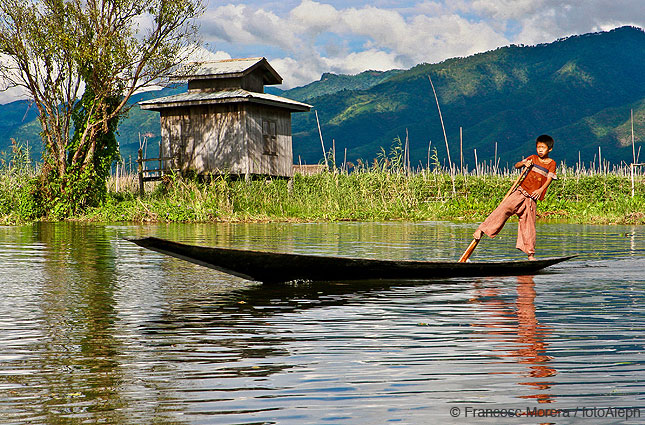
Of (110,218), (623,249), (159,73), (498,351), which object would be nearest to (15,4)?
(159,73)

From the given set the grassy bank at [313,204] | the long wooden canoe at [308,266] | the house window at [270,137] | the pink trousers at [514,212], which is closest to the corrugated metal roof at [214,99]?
the house window at [270,137]

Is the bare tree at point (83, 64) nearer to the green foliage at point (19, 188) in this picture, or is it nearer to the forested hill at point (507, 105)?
the green foliage at point (19, 188)

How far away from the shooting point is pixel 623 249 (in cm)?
1313

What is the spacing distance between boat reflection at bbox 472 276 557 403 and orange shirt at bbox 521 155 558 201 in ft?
5.82

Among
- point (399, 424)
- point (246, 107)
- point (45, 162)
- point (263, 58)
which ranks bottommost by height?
point (399, 424)

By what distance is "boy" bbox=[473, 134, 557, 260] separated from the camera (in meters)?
Result: 9.33

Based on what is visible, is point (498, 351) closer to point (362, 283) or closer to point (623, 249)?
point (362, 283)

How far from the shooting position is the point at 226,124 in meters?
30.9

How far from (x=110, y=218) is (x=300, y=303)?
2028 cm

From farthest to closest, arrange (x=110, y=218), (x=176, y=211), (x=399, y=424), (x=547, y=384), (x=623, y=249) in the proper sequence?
(x=110, y=218), (x=176, y=211), (x=623, y=249), (x=547, y=384), (x=399, y=424)

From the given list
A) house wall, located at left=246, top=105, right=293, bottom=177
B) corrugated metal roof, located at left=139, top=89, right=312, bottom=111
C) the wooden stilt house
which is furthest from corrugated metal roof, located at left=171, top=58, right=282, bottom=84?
house wall, located at left=246, top=105, right=293, bottom=177

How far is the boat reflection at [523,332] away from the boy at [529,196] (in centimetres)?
152

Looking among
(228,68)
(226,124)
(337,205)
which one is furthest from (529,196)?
(228,68)

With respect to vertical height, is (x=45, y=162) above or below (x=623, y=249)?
above
